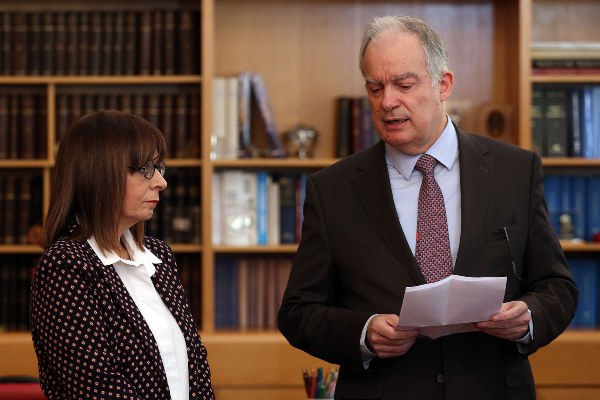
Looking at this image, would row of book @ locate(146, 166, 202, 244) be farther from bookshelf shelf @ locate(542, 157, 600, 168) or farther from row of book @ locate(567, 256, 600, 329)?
row of book @ locate(567, 256, 600, 329)

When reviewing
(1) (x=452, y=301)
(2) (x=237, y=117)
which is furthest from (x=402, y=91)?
A: (2) (x=237, y=117)

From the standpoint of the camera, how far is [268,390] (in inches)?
157

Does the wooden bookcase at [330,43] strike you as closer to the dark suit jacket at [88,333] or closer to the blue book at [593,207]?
the blue book at [593,207]

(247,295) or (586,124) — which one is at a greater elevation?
(586,124)

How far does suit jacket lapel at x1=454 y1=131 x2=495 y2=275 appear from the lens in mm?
2057

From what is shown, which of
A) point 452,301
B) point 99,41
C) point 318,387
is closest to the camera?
point 452,301

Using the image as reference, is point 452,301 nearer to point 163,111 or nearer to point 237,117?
point 237,117

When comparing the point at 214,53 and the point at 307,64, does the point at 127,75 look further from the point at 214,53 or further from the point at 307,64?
the point at 307,64

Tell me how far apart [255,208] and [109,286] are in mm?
2194

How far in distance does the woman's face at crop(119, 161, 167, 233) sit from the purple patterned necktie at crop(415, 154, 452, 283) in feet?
1.89

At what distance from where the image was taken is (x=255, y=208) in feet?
13.6

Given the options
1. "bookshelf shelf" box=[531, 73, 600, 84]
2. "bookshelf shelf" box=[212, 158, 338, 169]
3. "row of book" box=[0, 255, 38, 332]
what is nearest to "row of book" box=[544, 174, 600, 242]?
"bookshelf shelf" box=[531, 73, 600, 84]

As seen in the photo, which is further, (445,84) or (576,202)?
(576,202)

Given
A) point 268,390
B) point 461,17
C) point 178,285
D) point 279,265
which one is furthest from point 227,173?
point 178,285
